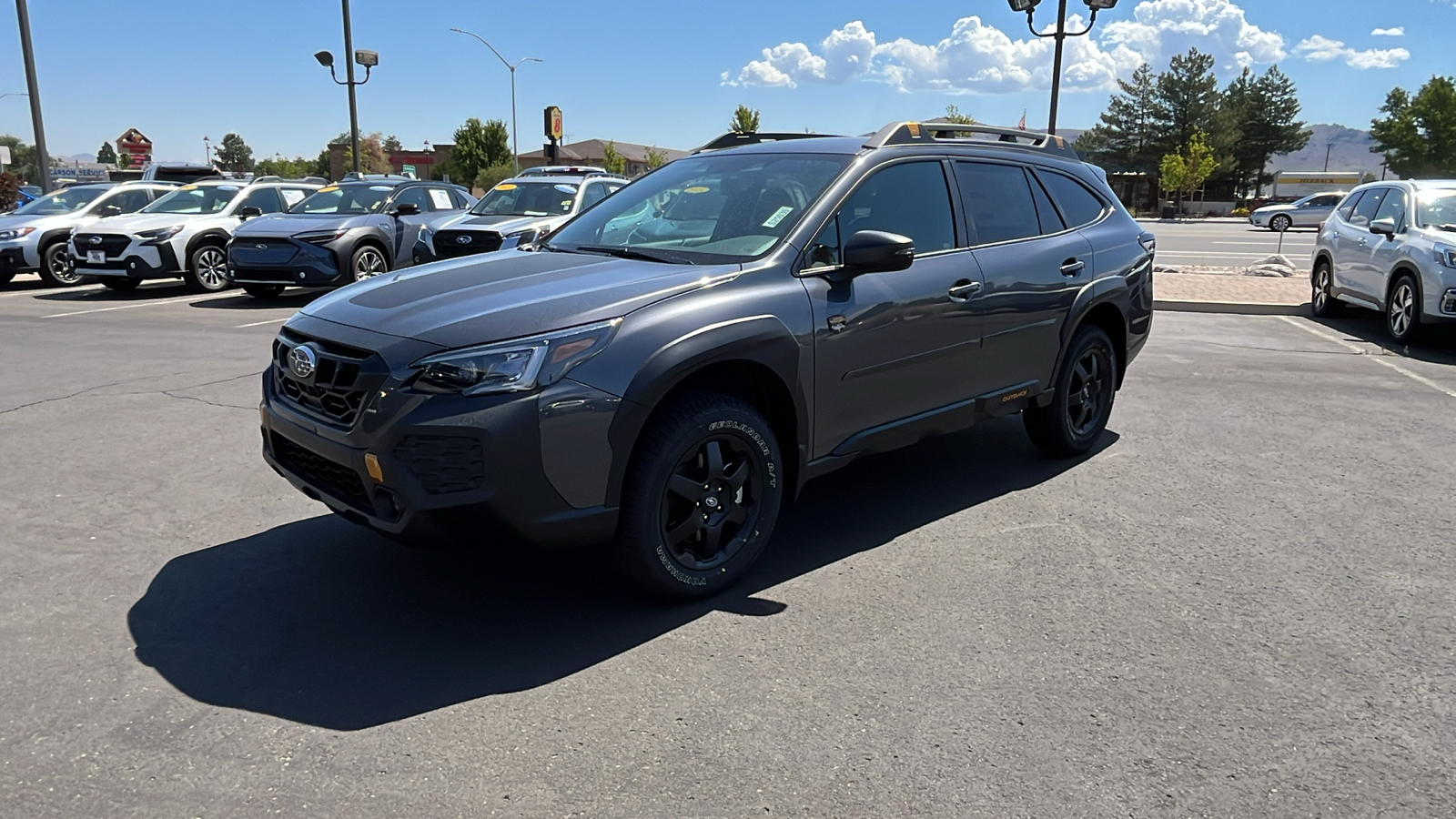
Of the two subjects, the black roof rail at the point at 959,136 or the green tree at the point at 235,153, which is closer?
the black roof rail at the point at 959,136

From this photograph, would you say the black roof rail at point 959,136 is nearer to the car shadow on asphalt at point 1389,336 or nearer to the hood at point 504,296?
the hood at point 504,296

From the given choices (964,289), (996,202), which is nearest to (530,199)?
(996,202)

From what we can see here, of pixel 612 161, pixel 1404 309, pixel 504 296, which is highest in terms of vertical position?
pixel 612 161

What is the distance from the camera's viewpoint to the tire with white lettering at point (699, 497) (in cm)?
354

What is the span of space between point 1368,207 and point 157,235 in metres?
15.5

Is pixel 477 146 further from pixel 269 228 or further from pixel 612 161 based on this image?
pixel 269 228

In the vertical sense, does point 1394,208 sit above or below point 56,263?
above

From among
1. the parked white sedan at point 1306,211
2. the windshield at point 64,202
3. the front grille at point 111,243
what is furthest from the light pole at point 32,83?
the parked white sedan at point 1306,211

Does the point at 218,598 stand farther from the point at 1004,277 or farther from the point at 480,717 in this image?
the point at 1004,277

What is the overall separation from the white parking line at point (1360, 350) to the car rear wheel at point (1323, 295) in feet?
0.84

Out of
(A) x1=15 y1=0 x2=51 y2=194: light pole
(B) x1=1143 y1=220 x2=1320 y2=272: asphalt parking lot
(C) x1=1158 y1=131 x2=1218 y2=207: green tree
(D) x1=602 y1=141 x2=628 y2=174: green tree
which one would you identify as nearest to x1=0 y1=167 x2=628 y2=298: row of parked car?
(A) x1=15 y1=0 x2=51 y2=194: light pole

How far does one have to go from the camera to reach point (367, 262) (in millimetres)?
13453

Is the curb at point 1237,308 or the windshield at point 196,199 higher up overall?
the windshield at point 196,199

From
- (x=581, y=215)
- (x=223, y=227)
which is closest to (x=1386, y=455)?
(x=581, y=215)
